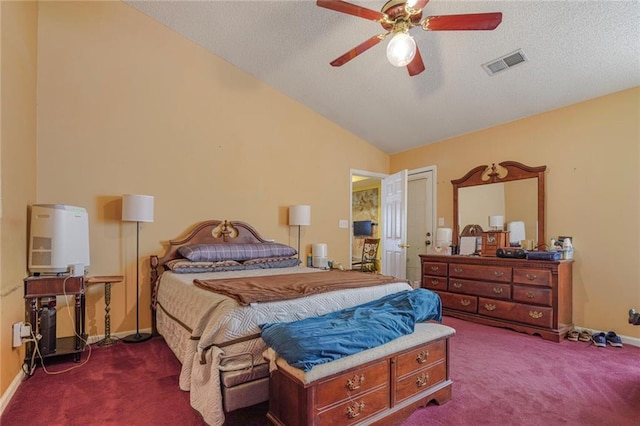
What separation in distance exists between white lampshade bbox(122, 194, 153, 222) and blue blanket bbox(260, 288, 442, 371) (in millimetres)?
2033

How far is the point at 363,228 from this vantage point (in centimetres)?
764

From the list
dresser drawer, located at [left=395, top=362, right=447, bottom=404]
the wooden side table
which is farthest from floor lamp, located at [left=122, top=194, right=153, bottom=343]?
dresser drawer, located at [left=395, top=362, right=447, bottom=404]

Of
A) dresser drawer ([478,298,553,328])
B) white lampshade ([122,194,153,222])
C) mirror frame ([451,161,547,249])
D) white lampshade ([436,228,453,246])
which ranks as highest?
mirror frame ([451,161,547,249])

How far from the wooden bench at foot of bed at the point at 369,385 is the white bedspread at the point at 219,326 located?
0.83 feet

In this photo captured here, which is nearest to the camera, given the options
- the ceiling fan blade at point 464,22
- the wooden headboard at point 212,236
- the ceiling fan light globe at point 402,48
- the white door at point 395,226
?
the ceiling fan blade at point 464,22

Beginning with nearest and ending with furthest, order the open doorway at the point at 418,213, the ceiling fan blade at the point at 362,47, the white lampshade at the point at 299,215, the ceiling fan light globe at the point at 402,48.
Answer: the ceiling fan light globe at the point at 402,48
the ceiling fan blade at the point at 362,47
the white lampshade at the point at 299,215
the open doorway at the point at 418,213

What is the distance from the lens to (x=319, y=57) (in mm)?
3611

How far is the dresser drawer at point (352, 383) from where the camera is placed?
1.54 metres

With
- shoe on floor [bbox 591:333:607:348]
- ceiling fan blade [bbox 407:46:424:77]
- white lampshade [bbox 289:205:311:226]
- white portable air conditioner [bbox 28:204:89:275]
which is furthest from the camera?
white lampshade [bbox 289:205:311:226]

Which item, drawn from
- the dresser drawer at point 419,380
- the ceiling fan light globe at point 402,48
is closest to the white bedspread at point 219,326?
the dresser drawer at point 419,380

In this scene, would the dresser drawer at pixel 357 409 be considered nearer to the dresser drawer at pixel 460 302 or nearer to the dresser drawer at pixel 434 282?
the dresser drawer at pixel 460 302

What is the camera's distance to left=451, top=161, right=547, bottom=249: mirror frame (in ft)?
12.4

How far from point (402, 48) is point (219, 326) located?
2.03 meters

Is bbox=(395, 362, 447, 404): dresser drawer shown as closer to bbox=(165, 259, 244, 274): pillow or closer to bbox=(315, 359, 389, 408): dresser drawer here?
bbox=(315, 359, 389, 408): dresser drawer
